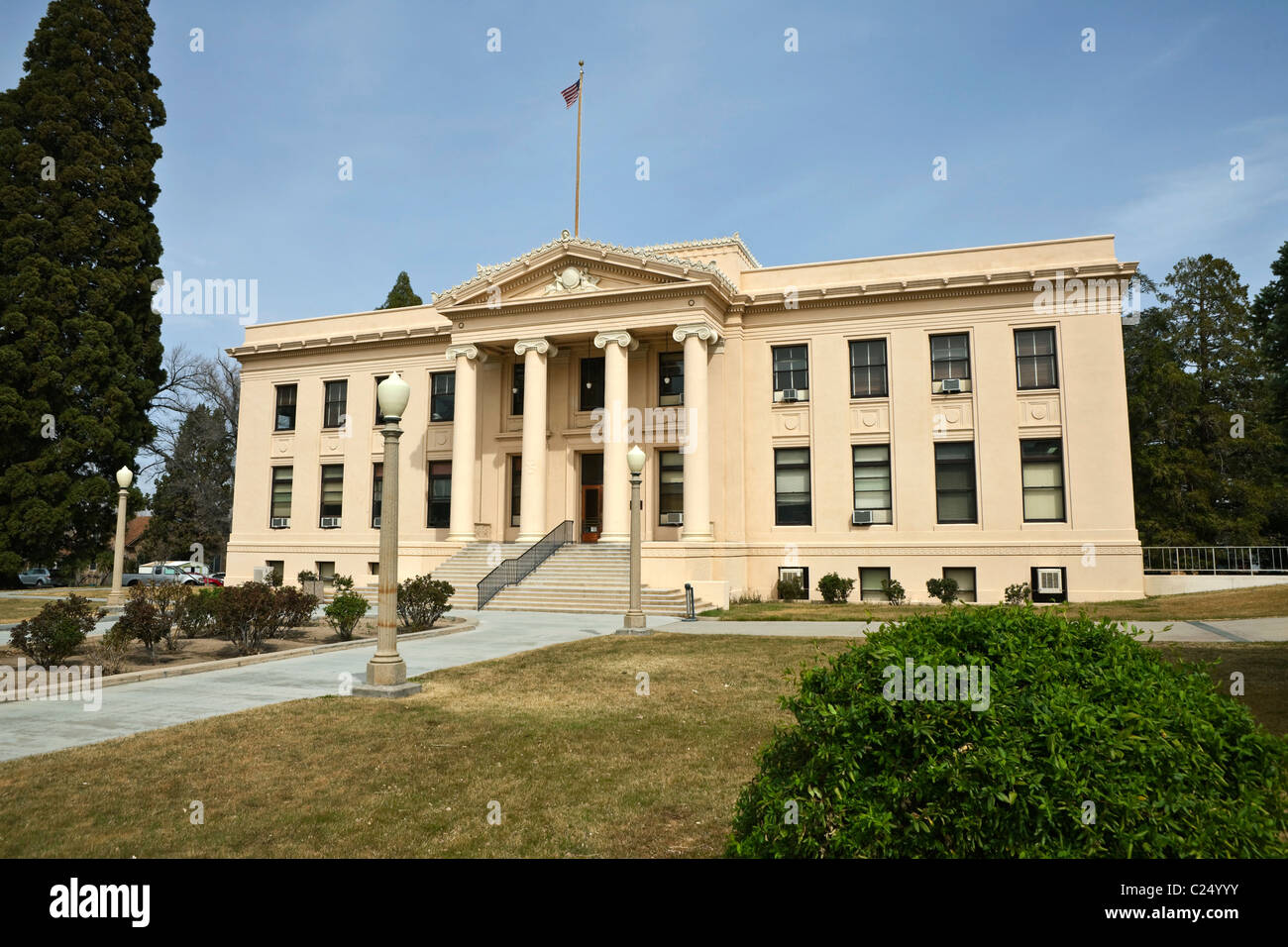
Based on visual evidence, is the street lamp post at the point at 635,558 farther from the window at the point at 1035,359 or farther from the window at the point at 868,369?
the window at the point at 1035,359

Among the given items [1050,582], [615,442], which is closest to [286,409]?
[615,442]

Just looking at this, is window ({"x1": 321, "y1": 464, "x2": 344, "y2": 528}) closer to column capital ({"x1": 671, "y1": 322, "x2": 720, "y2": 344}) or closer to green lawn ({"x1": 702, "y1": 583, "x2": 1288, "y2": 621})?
column capital ({"x1": 671, "y1": 322, "x2": 720, "y2": 344})

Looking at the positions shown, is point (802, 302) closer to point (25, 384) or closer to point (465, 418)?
point (465, 418)

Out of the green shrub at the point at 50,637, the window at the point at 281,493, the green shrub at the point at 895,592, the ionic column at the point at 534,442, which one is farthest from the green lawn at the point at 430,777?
the window at the point at 281,493

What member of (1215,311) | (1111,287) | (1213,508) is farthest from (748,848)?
(1215,311)

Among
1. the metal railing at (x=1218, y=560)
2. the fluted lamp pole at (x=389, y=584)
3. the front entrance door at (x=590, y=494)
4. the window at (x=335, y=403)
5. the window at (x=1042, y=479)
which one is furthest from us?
the window at (x=335, y=403)

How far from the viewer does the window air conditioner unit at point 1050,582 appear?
25.4m

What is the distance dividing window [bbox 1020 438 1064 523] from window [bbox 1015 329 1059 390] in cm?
203

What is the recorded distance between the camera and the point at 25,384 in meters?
33.7

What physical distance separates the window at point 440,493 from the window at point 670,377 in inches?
377

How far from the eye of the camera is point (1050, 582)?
83.7 ft

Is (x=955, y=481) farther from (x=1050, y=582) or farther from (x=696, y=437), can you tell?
(x=696, y=437)

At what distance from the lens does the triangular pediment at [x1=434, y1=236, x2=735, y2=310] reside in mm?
27484
